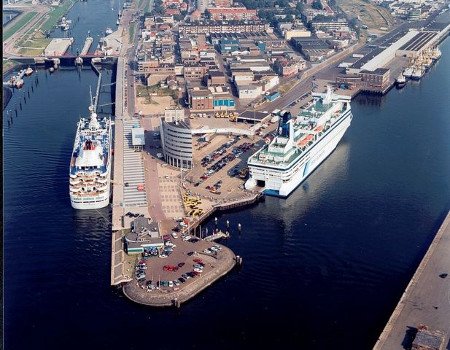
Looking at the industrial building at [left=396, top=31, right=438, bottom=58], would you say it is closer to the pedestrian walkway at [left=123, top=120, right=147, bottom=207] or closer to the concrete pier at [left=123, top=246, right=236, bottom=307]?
the pedestrian walkway at [left=123, top=120, right=147, bottom=207]

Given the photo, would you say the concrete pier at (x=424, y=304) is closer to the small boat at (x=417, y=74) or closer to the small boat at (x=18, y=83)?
the small boat at (x=417, y=74)

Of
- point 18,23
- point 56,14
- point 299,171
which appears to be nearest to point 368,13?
point 56,14

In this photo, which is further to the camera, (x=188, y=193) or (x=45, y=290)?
(x=188, y=193)

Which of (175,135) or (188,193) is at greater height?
(175,135)

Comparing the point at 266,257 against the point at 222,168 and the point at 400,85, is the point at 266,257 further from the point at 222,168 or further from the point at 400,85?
the point at 400,85

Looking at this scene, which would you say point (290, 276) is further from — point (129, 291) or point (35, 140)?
point (35, 140)

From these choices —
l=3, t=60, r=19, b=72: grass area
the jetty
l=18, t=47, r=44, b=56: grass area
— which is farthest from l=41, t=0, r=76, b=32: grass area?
the jetty

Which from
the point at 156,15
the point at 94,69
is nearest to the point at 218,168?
the point at 94,69

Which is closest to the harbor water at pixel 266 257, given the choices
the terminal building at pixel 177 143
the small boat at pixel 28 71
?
the terminal building at pixel 177 143
